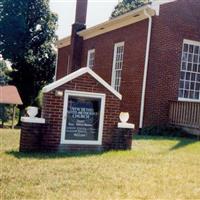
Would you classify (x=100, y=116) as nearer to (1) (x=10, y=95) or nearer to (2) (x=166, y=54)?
(2) (x=166, y=54)

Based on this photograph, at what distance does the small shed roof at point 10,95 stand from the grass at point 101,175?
86.5ft

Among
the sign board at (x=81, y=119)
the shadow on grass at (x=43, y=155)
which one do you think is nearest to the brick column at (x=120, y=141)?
the sign board at (x=81, y=119)

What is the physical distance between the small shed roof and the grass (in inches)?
1038

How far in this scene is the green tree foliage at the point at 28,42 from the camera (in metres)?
36.5

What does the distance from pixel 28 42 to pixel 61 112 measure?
93.2 feet

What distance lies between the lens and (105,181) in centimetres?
714

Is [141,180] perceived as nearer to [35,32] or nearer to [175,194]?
[175,194]

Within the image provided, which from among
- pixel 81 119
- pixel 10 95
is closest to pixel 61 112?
pixel 81 119

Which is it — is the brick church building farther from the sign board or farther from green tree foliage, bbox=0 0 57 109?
green tree foliage, bbox=0 0 57 109

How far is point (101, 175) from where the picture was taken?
758 cm

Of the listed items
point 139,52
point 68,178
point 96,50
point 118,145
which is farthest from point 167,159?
point 96,50

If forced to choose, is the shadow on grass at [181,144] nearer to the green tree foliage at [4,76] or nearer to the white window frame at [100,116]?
the white window frame at [100,116]

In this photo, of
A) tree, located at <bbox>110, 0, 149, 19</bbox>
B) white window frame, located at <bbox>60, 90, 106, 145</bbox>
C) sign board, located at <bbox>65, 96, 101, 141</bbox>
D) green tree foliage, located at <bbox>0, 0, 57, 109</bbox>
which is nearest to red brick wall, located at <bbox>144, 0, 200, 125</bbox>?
white window frame, located at <bbox>60, 90, 106, 145</bbox>

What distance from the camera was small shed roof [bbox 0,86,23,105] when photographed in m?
36.8
